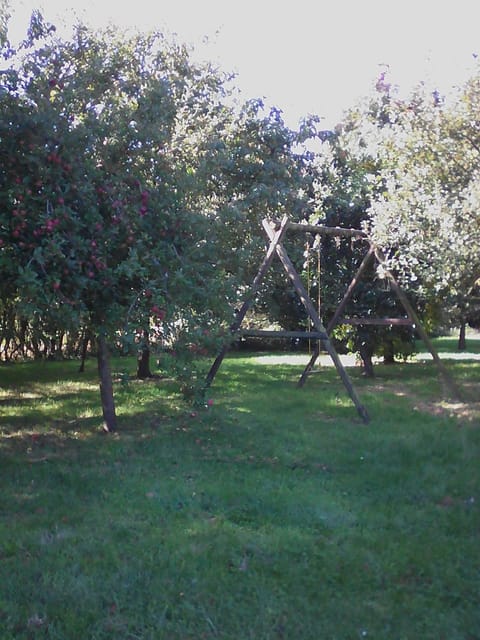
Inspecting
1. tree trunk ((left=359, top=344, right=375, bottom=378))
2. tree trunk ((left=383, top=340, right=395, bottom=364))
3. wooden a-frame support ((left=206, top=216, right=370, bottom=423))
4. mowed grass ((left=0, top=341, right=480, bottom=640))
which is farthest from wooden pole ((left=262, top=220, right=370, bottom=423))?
tree trunk ((left=383, top=340, right=395, bottom=364))

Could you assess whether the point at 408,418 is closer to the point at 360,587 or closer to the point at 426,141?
the point at 426,141

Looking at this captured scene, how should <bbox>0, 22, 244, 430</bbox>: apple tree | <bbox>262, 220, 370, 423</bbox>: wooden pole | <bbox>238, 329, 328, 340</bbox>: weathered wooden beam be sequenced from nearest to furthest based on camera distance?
<bbox>0, 22, 244, 430</bbox>: apple tree → <bbox>262, 220, 370, 423</bbox>: wooden pole → <bbox>238, 329, 328, 340</bbox>: weathered wooden beam

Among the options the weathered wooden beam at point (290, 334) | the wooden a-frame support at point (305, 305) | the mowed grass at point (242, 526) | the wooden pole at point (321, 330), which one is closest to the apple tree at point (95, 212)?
the mowed grass at point (242, 526)

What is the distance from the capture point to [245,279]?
39.2ft

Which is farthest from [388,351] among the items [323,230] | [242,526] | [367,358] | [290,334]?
[242,526]

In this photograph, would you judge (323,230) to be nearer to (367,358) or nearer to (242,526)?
(367,358)

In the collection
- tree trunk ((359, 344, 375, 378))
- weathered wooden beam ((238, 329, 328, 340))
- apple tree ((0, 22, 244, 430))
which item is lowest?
tree trunk ((359, 344, 375, 378))

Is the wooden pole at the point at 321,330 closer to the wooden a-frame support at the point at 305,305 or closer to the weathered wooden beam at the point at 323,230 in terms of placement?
the wooden a-frame support at the point at 305,305

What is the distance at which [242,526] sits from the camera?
5125 millimetres

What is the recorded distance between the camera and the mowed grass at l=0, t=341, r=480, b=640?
380 centimetres

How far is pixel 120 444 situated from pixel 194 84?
5.81 meters

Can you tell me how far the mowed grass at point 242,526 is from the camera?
380cm

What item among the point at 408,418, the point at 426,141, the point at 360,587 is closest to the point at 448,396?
the point at 408,418

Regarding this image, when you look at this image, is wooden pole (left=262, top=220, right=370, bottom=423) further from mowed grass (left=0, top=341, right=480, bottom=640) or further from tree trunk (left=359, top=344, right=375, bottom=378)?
tree trunk (left=359, top=344, right=375, bottom=378)
